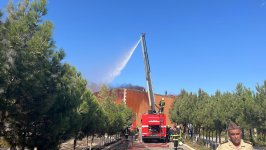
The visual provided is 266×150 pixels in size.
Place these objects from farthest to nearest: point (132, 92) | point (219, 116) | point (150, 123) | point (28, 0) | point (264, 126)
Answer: point (132, 92), point (150, 123), point (219, 116), point (264, 126), point (28, 0)

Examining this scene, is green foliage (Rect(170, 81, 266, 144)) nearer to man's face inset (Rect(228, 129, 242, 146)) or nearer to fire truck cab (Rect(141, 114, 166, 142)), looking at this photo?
fire truck cab (Rect(141, 114, 166, 142))

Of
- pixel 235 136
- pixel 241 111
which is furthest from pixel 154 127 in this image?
pixel 235 136

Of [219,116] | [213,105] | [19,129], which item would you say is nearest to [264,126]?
[219,116]

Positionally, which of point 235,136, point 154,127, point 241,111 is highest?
point 241,111

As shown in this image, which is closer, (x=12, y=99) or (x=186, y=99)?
(x=12, y=99)

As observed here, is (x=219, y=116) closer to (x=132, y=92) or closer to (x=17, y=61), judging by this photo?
(x=17, y=61)

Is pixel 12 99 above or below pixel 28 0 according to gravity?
below

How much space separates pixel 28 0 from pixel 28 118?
410 centimetres

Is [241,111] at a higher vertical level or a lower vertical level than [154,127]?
higher

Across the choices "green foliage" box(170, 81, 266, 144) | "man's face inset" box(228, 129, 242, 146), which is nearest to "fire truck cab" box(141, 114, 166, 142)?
"green foliage" box(170, 81, 266, 144)

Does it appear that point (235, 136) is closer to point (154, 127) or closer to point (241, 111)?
point (241, 111)

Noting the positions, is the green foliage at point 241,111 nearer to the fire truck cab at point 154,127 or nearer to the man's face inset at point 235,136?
the fire truck cab at point 154,127

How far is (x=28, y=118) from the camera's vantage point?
12.1 metres

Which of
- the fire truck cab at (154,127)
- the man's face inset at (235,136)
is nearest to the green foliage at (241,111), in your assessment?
the fire truck cab at (154,127)
